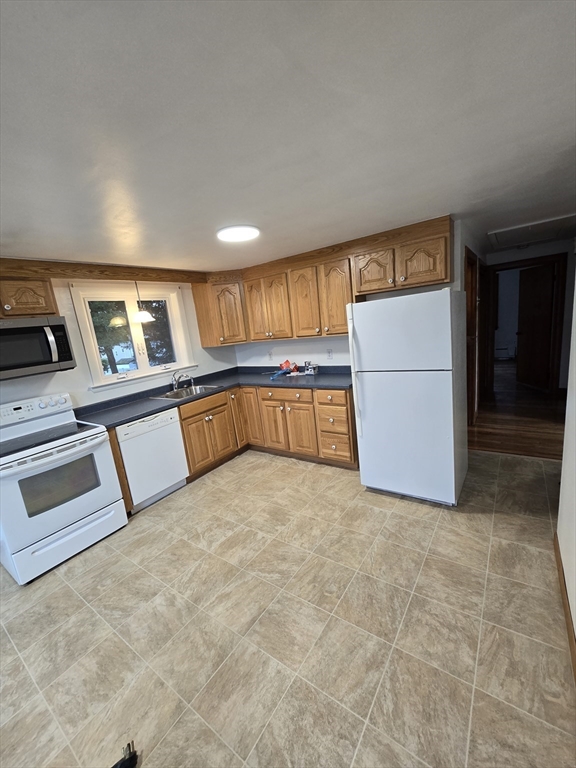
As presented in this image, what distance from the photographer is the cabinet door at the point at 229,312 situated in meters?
A: 3.72

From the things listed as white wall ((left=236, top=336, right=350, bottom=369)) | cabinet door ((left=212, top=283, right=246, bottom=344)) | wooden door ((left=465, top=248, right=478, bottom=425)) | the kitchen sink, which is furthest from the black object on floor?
wooden door ((left=465, top=248, right=478, bottom=425))

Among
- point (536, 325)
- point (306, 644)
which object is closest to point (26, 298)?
point (306, 644)

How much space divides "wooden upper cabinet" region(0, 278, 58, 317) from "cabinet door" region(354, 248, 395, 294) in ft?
8.44

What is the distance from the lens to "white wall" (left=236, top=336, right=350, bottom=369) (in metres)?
3.58

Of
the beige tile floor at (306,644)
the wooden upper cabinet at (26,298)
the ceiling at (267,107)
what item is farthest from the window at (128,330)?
the beige tile floor at (306,644)

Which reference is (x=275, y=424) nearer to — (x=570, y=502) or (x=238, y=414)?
(x=238, y=414)

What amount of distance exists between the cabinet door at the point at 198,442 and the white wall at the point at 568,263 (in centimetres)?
472

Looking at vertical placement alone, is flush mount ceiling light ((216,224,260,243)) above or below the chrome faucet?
above

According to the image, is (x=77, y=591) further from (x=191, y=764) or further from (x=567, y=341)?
(x=567, y=341)

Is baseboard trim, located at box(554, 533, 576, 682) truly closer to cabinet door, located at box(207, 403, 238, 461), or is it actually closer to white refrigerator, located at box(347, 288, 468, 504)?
white refrigerator, located at box(347, 288, 468, 504)

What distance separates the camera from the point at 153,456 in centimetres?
286

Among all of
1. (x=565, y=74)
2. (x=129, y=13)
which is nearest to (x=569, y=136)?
(x=565, y=74)

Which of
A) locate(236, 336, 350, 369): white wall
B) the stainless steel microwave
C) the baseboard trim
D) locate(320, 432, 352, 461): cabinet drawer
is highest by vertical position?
the stainless steel microwave

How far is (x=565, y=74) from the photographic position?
1030 millimetres
